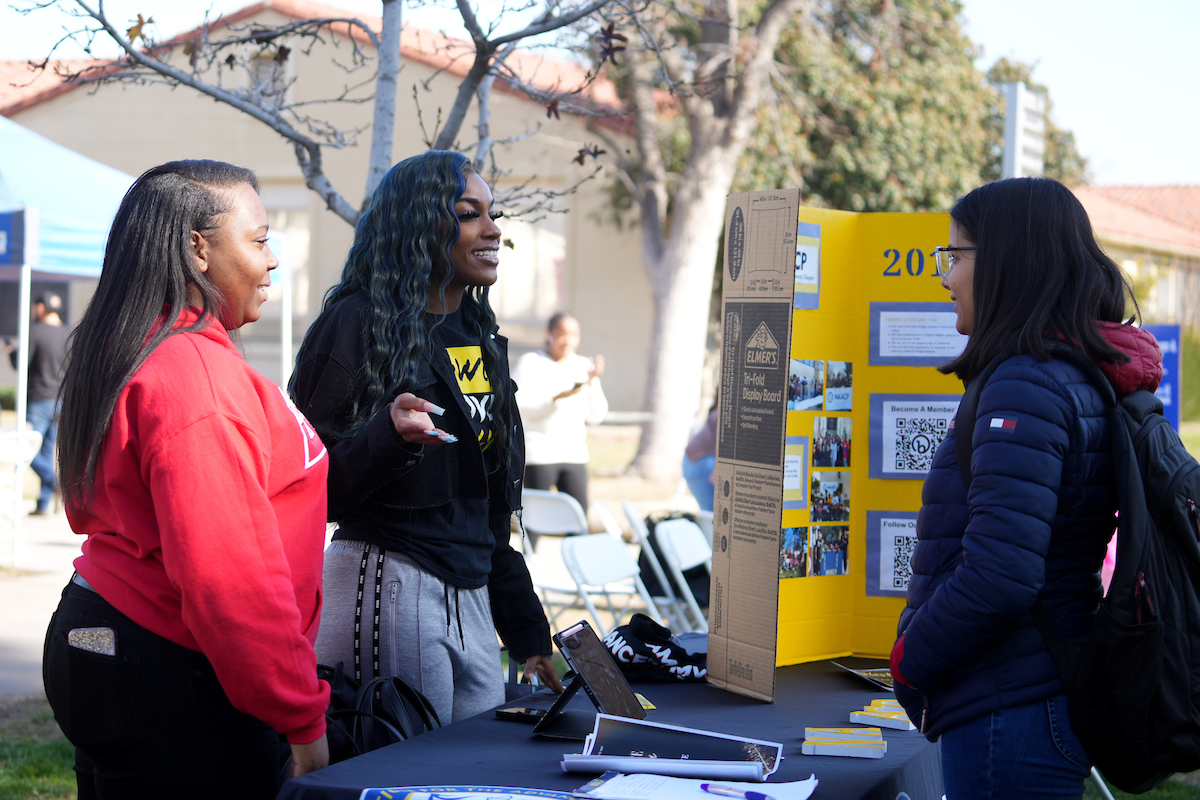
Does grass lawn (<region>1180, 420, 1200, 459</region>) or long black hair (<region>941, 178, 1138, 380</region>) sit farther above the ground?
long black hair (<region>941, 178, 1138, 380</region>)

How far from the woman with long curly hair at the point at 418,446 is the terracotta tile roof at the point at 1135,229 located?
75.8ft

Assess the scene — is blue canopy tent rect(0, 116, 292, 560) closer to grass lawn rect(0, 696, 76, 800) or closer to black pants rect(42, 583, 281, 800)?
grass lawn rect(0, 696, 76, 800)

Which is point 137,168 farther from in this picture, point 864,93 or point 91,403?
point 91,403

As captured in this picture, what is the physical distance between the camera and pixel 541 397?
678 centimetres

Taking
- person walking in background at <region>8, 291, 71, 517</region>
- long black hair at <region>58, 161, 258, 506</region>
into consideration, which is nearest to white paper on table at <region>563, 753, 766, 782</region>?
long black hair at <region>58, 161, 258, 506</region>

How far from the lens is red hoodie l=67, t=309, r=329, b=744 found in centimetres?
149

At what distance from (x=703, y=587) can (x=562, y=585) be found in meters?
0.73

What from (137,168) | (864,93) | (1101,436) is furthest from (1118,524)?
(137,168)

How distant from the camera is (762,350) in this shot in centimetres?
260

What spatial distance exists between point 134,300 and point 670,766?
3.69 ft

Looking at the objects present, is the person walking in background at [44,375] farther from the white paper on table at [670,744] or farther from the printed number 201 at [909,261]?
the white paper on table at [670,744]

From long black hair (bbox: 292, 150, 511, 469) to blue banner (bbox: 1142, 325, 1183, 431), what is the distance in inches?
190

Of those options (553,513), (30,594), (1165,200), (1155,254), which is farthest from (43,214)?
(1165,200)

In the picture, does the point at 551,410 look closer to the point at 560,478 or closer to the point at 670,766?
the point at 560,478
